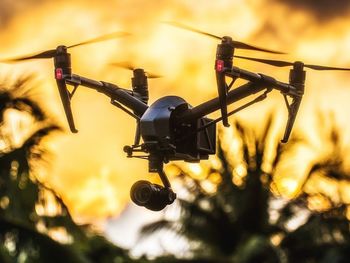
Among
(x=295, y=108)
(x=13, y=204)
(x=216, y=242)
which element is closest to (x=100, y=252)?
(x=216, y=242)

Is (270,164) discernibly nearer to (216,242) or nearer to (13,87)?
(216,242)

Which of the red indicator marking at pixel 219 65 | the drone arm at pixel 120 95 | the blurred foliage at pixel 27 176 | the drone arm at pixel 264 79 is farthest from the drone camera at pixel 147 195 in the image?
the blurred foliage at pixel 27 176

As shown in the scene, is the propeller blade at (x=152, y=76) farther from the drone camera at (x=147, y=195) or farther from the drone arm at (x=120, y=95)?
the drone camera at (x=147, y=195)

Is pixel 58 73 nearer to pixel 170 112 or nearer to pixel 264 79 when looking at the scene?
pixel 170 112

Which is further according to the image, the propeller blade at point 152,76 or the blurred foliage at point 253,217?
the blurred foliage at point 253,217

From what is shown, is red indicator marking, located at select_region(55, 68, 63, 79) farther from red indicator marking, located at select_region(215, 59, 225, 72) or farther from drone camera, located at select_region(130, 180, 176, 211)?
red indicator marking, located at select_region(215, 59, 225, 72)

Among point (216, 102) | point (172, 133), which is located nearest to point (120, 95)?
point (172, 133)
